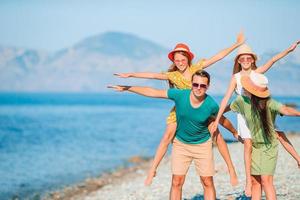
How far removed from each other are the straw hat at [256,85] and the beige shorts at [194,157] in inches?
41.2

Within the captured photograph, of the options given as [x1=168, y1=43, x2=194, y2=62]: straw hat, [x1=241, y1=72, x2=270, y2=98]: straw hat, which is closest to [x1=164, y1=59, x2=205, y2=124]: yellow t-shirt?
[x1=168, y1=43, x2=194, y2=62]: straw hat

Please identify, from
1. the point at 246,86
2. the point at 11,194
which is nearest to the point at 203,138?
the point at 246,86

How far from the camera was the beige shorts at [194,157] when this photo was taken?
8297 millimetres

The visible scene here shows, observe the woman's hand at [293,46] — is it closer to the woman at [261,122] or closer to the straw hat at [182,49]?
the woman at [261,122]

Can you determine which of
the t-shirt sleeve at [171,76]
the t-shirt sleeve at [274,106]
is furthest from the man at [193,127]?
the t-shirt sleeve at [274,106]

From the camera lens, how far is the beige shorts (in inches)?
327

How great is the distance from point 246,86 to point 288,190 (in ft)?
13.5

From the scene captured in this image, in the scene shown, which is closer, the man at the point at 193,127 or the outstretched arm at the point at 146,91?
the man at the point at 193,127

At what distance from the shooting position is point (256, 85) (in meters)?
7.82

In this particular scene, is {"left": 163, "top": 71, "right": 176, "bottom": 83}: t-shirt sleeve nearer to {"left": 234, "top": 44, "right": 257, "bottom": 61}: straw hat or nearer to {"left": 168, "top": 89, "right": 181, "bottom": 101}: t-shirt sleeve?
{"left": 168, "top": 89, "right": 181, "bottom": 101}: t-shirt sleeve

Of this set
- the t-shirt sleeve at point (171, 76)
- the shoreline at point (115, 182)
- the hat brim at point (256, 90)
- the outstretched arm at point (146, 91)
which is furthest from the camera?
the shoreline at point (115, 182)

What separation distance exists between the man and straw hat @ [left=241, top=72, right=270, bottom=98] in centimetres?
53

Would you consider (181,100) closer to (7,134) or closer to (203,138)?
(203,138)

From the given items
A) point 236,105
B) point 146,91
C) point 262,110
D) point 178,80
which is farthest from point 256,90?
point 146,91
